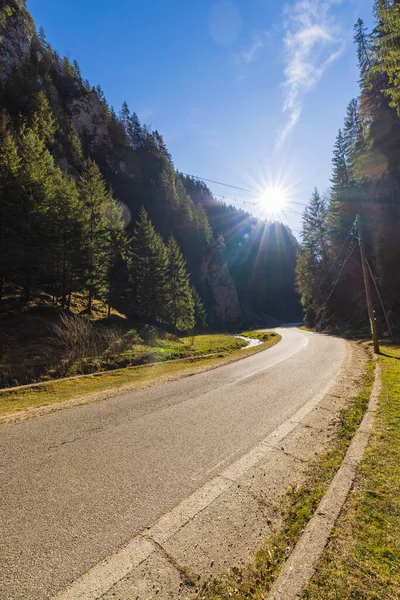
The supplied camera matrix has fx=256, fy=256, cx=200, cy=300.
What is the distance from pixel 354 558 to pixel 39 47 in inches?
3209

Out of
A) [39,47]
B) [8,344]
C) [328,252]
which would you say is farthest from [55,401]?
[39,47]

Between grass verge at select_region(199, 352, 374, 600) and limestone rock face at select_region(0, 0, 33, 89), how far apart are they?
193 feet

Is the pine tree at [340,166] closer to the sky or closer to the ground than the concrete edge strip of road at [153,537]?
closer to the sky

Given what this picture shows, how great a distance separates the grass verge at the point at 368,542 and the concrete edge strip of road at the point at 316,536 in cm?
6

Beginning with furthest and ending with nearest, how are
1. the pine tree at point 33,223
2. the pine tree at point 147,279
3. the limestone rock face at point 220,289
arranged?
the limestone rock face at point 220,289 → the pine tree at point 147,279 → the pine tree at point 33,223

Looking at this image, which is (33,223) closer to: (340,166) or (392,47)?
(392,47)

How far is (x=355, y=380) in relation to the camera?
8.76 meters

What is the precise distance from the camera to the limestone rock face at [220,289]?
69250 mm

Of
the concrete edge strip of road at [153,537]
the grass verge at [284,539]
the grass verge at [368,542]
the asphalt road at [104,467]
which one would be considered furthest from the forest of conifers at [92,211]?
the grass verge at [368,542]

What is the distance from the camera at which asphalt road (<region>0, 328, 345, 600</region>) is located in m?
2.21

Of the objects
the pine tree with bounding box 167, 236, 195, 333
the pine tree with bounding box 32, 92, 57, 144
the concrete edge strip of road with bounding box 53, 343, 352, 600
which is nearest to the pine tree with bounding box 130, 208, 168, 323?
the pine tree with bounding box 167, 236, 195, 333

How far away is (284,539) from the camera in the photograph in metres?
2.41

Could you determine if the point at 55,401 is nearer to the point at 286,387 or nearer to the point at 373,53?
the point at 286,387

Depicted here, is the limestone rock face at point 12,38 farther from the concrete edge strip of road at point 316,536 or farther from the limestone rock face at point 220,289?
the concrete edge strip of road at point 316,536
